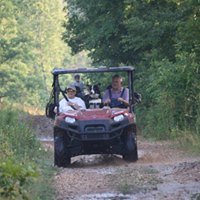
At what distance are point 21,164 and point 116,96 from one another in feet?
18.2

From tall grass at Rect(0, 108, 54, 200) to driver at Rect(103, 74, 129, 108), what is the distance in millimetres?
1827

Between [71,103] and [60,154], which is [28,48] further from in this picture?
[60,154]

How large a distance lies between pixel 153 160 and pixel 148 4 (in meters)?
12.0

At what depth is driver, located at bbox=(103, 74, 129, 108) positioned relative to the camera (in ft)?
57.5

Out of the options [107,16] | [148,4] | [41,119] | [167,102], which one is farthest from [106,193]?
[41,119]

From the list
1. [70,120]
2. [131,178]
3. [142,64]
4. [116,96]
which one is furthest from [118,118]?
[142,64]

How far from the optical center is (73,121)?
1644 cm

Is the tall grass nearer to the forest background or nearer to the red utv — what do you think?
the forest background

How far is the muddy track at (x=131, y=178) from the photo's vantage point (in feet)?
39.3

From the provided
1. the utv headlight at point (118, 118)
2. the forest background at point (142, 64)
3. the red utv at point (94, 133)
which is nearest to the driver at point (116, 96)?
the red utv at point (94, 133)

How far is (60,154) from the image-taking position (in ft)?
54.3

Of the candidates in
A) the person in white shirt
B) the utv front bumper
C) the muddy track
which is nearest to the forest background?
the muddy track

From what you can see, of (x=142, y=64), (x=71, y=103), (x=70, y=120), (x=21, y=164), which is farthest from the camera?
(x=142, y=64)

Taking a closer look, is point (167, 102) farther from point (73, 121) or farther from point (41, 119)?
point (41, 119)
